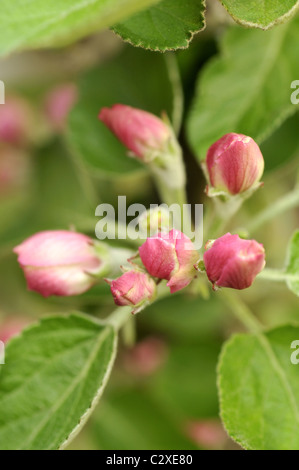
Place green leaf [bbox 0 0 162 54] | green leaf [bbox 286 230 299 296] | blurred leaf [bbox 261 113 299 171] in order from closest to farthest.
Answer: green leaf [bbox 0 0 162 54] < green leaf [bbox 286 230 299 296] < blurred leaf [bbox 261 113 299 171]

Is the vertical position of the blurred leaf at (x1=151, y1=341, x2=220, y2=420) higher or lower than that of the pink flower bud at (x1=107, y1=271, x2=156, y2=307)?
lower

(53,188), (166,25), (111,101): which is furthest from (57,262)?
(53,188)

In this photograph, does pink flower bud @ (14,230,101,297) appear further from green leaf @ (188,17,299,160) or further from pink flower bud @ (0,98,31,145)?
pink flower bud @ (0,98,31,145)

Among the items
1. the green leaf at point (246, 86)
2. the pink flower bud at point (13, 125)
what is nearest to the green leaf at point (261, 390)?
the green leaf at point (246, 86)

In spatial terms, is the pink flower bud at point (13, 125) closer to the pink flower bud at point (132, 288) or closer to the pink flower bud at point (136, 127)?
the pink flower bud at point (136, 127)

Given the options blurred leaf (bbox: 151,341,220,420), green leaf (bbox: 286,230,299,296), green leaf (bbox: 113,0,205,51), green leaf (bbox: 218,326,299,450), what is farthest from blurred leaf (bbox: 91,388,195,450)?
green leaf (bbox: 113,0,205,51)

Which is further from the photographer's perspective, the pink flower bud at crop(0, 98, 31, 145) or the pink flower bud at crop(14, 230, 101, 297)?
the pink flower bud at crop(0, 98, 31, 145)
